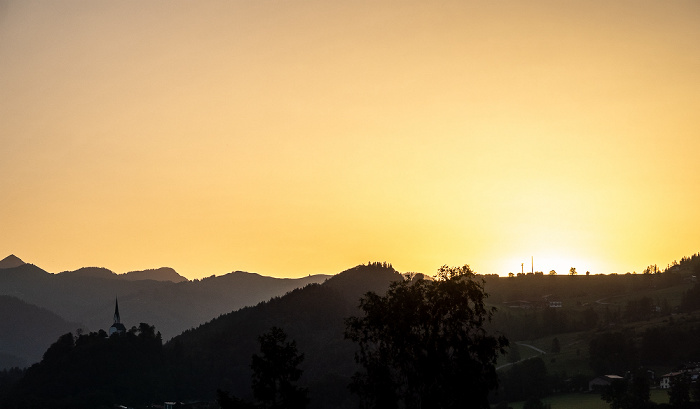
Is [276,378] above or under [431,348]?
under

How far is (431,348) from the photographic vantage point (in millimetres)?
73125

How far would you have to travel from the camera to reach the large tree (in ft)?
235

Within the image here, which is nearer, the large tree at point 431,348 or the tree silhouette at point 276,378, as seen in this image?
the large tree at point 431,348

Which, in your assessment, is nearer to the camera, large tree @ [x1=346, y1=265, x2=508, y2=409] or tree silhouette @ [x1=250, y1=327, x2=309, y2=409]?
large tree @ [x1=346, y1=265, x2=508, y2=409]

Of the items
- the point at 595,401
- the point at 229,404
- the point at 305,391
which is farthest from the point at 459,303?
the point at 595,401

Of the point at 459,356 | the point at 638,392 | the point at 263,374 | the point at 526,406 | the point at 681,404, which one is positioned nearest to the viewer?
the point at 459,356

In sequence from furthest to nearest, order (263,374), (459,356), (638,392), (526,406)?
(526,406)
(638,392)
(263,374)
(459,356)

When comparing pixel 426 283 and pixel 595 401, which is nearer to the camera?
pixel 426 283

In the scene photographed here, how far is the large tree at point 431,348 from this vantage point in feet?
235

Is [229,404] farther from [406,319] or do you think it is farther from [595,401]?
[595,401]

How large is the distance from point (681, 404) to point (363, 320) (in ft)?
341

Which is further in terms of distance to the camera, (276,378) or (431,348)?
(276,378)

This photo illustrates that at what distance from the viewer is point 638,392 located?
585ft

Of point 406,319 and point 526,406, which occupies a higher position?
point 406,319
